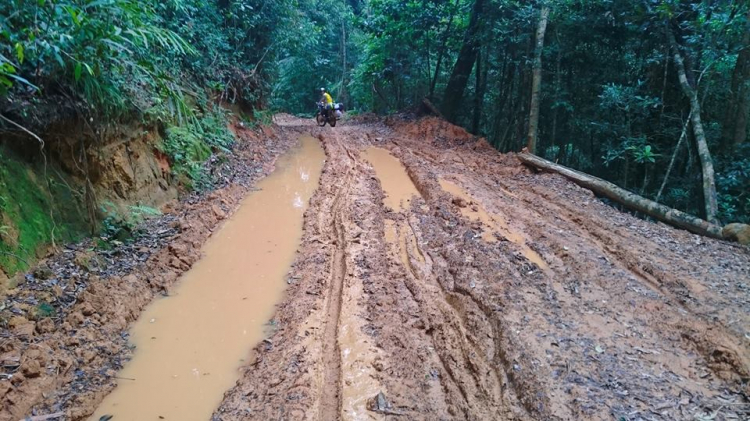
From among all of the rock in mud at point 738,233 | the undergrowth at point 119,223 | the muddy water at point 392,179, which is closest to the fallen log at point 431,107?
the muddy water at point 392,179

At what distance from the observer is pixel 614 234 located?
527 centimetres

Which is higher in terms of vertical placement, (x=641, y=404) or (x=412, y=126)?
(x=412, y=126)

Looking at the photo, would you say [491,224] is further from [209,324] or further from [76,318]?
[76,318]

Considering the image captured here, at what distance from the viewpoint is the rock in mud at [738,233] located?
5.04 metres

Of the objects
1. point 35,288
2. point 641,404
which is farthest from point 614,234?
point 35,288

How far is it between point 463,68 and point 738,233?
9740 mm

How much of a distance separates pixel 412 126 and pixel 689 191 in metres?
7.94

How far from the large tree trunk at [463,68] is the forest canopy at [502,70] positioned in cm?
4

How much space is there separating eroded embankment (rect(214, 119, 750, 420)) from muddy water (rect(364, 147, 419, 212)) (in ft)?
1.77

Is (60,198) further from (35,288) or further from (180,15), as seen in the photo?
(180,15)

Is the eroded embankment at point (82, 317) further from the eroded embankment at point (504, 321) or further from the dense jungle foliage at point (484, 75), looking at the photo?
the eroded embankment at point (504, 321)

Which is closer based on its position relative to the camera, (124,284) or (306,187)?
(124,284)

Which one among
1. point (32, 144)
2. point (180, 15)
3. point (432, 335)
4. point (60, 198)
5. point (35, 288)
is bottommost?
point (432, 335)

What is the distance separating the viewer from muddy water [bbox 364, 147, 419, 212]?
22.4 feet
